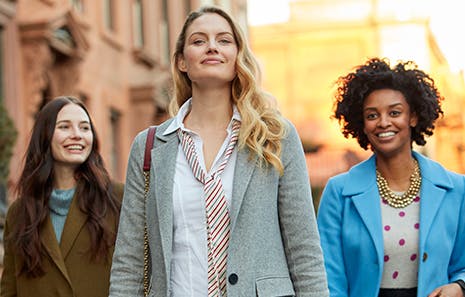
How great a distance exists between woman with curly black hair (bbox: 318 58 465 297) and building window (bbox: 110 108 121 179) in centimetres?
1978

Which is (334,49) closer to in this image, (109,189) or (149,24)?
(149,24)

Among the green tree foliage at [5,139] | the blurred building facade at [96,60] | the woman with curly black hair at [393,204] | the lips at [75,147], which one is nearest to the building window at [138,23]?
the blurred building facade at [96,60]

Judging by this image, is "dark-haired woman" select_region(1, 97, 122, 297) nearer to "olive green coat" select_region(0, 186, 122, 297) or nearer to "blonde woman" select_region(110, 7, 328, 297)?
"olive green coat" select_region(0, 186, 122, 297)

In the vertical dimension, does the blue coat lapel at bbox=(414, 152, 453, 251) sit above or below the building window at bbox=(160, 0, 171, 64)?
below

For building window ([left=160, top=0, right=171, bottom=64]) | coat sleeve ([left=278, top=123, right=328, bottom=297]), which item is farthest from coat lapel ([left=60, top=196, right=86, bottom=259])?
building window ([left=160, top=0, right=171, bottom=64])

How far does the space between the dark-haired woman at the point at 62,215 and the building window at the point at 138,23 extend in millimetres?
21267

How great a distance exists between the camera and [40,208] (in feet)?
21.8

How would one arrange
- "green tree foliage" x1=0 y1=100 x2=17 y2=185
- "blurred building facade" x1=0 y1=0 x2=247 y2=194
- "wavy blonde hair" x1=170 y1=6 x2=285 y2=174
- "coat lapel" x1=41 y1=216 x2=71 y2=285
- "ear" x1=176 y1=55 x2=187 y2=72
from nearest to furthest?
1. "wavy blonde hair" x1=170 y1=6 x2=285 y2=174
2. "ear" x1=176 y1=55 x2=187 y2=72
3. "coat lapel" x1=41 y1=216 x2=71 y2=285
4. "green tree foliage" x1=0 y1=100 x2=17 y2=185
5. "blurred building facade" x1=0 y1=0 x2=247 y2=194

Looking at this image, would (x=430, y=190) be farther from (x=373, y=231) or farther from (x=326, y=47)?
(x=326, y=47)

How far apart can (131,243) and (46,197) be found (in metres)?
2.13

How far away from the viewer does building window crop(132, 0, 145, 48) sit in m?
28.4

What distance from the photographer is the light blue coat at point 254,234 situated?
14.7ft

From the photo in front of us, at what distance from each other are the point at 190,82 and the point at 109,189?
6.24 feet

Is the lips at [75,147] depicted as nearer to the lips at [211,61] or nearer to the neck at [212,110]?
the neck at [212,110]
